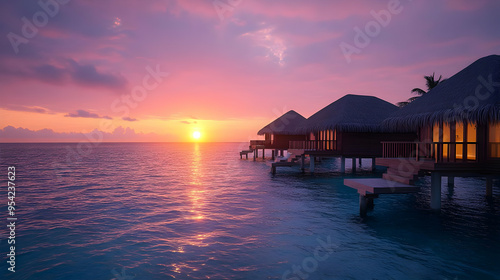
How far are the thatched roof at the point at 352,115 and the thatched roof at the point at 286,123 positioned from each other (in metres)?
11.1

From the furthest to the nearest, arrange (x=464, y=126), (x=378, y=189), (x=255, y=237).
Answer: (x=464, y=126), (x=378, y=189), (x=255, y=237)

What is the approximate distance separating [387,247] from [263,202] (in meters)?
7.29

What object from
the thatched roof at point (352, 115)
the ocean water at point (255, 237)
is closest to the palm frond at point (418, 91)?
the thatched roof at point (352, 115)

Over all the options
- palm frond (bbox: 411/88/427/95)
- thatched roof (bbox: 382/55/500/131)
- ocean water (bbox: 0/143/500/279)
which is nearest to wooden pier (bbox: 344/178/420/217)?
ocean water (bbox: 0/143/500/279)

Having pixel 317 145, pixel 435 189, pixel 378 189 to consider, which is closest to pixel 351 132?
pixel 317 145

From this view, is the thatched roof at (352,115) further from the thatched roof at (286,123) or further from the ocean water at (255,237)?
the thatched roof at (286,123)

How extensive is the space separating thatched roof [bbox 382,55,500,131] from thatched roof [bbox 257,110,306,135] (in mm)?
25646

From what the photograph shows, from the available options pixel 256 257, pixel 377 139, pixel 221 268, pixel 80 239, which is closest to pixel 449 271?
pixel 256 257

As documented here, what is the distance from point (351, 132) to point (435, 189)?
13.7 meters

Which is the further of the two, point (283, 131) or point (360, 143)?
point (283, 131)

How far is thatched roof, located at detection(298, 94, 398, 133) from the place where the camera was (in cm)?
2452

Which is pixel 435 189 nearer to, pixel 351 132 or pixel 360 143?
pixel 351 132

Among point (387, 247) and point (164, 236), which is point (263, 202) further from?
point (387, 247)

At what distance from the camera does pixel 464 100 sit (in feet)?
37.7
